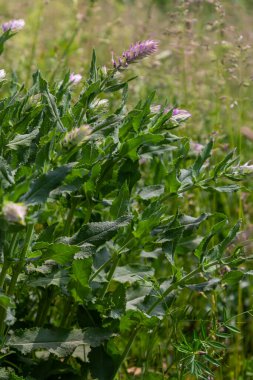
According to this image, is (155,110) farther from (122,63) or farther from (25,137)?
(25,137)

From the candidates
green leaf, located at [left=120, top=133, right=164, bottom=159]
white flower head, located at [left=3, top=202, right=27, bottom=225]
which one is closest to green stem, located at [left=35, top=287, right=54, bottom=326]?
green leaf, located at [left=120, top=133, right=164, bottom=159]

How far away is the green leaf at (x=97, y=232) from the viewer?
1591 mm

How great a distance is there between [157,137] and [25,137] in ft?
1.06

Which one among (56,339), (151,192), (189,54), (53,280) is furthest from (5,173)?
(189,54)

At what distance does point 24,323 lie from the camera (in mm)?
1905

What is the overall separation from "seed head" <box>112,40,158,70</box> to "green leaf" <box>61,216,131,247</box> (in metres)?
0.36

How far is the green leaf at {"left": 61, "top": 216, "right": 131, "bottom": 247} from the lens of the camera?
1.59 m

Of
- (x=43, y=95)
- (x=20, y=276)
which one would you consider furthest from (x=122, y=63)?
(x=20, y=276)

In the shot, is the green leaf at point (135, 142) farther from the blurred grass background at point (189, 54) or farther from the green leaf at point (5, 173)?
the green leaf at point (5, 173)

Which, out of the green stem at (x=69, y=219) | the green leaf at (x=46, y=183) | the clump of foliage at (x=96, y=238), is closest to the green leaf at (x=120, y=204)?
the clump of foliage at (x=96, y=238)

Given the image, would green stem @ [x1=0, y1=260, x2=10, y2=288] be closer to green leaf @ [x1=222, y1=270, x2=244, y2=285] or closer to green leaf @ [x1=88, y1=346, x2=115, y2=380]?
green leaf @ [x1=88, y1=346, x2=115, y2=380]

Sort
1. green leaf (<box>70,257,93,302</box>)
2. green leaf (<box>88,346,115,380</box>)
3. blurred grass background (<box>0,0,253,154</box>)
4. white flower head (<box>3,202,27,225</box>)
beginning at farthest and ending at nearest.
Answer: blurred grass background (<box>0,0,253,154</box>)
green leaf (<box>88,346,115,380</box>)
green leaf (<box>70,257,93,302</box>)
white flower head (<box>3,202,27,225</box>)

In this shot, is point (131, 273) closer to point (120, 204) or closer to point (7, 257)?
point (120, 204)

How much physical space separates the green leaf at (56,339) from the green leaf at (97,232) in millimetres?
236
